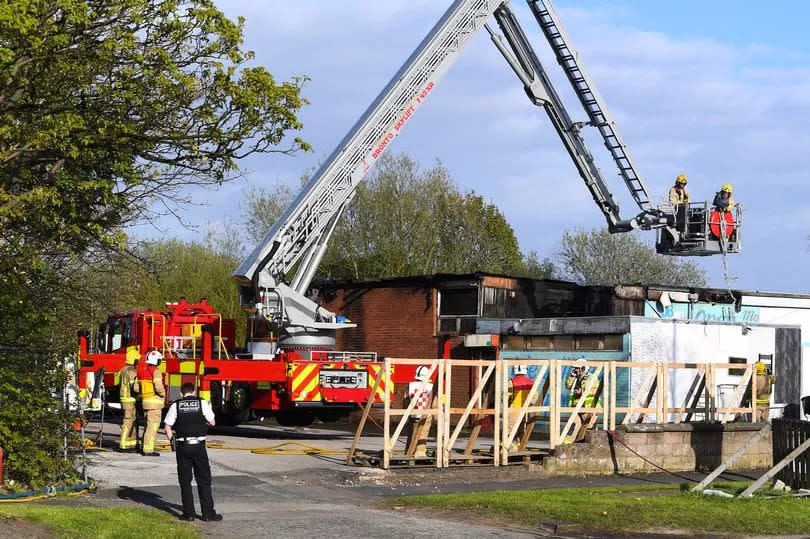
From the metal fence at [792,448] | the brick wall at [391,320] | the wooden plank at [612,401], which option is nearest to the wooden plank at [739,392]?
the wooden plank at [612,401]

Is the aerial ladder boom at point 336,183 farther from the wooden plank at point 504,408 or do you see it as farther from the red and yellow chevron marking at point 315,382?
the wooden plank at point 504,408

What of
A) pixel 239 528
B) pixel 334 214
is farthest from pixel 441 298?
pixel 239 528

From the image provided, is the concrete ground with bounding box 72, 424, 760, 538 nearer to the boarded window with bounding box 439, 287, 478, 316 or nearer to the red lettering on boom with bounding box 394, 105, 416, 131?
the red lettering on boom with bounding box 394, 105, 416, 131

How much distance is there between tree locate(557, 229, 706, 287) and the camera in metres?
60.6

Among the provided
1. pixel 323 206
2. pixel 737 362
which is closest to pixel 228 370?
pixel 323 206

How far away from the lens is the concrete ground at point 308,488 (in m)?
12.5

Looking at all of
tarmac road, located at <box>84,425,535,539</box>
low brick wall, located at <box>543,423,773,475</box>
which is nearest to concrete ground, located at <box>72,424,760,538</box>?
tarmac road, located at <box>84,425,535,539</box>

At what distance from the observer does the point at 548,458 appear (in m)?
18.2

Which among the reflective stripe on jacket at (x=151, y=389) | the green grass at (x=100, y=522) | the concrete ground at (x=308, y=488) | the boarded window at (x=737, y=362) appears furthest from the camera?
the boarded window at (x=737, y=362)

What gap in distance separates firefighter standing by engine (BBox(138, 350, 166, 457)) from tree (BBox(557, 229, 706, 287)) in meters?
43.3

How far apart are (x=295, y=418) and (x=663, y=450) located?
27.4 feet

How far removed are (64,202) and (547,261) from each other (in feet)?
164

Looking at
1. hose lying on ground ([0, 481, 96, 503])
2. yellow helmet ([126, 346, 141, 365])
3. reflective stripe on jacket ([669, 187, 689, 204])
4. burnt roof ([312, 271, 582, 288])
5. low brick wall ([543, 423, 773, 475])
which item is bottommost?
hose lying on ground ([0, 481, 96, 503])

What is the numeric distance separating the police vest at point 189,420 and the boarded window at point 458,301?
659 inches
